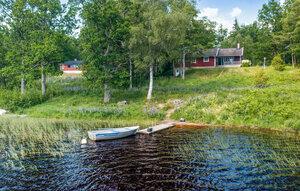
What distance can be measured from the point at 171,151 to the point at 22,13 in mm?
47483

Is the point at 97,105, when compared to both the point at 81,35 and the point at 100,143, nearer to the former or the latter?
the point at 81,35

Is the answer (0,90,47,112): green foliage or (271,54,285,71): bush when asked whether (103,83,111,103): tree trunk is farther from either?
(271,54,285,71): bush

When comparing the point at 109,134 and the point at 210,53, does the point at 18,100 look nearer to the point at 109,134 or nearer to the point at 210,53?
the point at 109,134

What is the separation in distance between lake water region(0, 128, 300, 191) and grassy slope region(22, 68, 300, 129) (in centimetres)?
809

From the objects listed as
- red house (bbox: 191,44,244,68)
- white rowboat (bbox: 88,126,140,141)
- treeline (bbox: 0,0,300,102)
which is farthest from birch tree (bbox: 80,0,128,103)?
red house (bbox: 191,44,244,68)

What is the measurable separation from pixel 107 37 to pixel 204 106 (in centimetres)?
2074

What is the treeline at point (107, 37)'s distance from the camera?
53938 millimetres

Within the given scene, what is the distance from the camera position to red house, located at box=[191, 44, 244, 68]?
8612 centimetres

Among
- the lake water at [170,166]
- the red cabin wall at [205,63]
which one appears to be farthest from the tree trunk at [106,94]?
the red cabin wall at [205,63]

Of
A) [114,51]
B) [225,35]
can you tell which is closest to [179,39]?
[114,51]

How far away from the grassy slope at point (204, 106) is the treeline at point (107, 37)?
11.8 feet

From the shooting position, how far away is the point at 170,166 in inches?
938

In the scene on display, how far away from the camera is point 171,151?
28.4 m

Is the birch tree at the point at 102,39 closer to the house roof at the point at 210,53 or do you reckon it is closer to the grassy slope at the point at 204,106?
the grassy slope at the point at 204,106
